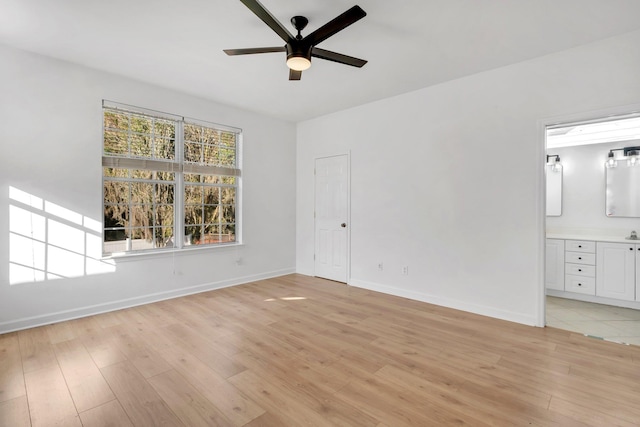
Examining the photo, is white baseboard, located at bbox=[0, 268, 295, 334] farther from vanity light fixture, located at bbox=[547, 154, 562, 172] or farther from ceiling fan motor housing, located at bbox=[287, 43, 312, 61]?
vanity light fixture, located at bbox=[547, 154, 562, 172]

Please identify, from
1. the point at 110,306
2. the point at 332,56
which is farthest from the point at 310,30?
the point at 110,306

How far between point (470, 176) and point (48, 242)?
4898 mm

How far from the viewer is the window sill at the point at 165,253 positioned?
3676 millimetres

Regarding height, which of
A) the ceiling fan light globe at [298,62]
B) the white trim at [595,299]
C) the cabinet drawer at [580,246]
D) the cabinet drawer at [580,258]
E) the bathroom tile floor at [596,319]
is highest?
the ceiling fan light globe at [298,62]

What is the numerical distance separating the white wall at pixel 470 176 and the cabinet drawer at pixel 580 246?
5.17 ft

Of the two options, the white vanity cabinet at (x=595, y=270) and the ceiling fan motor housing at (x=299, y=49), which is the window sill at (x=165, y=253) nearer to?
the ceiling fan motor housing at (x=299, y=49)

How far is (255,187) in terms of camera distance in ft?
16.8

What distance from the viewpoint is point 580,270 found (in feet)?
13.5

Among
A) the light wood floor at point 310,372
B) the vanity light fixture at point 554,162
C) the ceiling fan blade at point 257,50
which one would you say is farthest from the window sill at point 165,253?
the vanity light fixture at point 554,162

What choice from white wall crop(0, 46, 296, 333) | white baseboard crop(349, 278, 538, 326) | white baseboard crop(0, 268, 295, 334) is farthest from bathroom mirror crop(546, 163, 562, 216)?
white wall crop(0, 46, 296, 333)

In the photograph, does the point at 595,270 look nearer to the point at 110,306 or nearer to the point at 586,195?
the point at 586,195

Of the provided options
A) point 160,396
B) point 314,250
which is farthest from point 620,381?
point 314,250

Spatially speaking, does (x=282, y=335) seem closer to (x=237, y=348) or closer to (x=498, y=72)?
(x=237, y=348)

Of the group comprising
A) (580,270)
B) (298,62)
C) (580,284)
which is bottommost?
(580,284)
